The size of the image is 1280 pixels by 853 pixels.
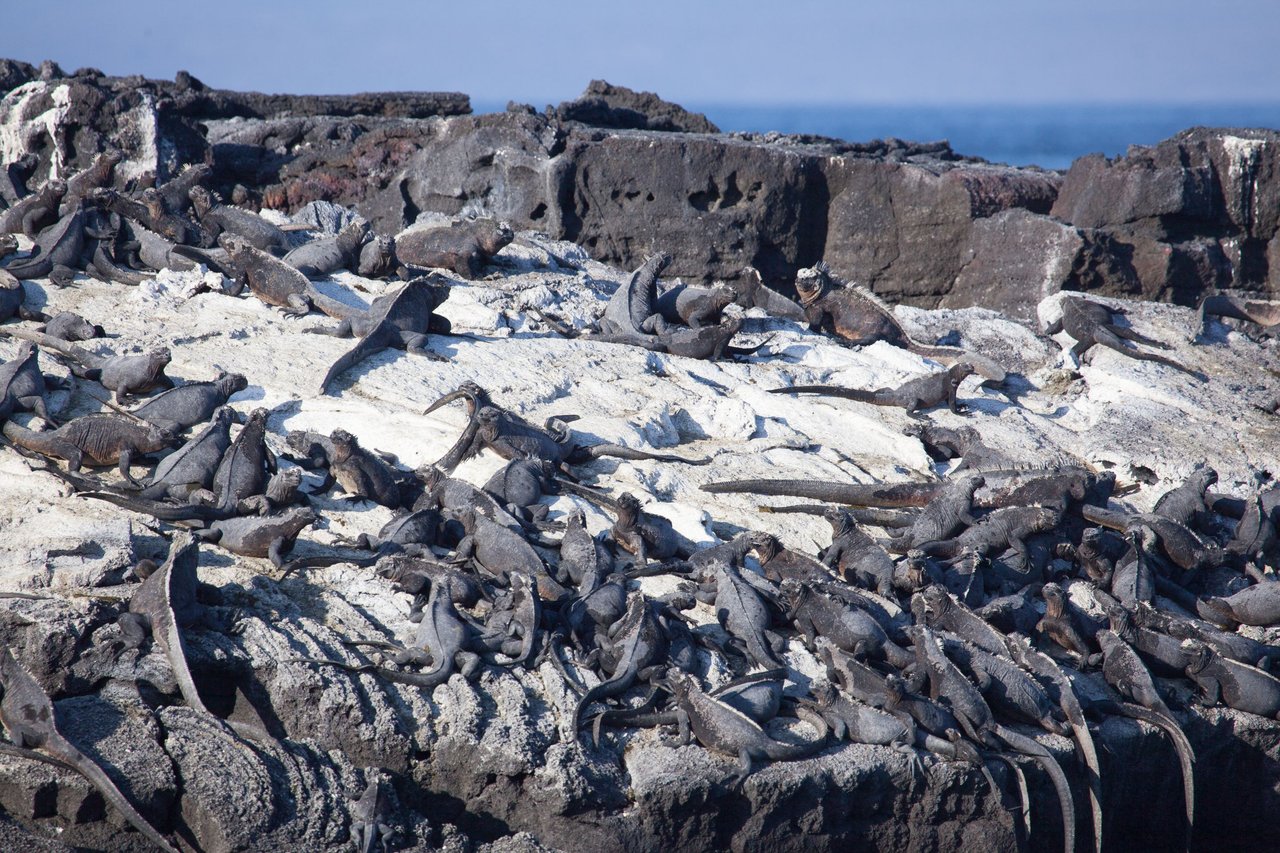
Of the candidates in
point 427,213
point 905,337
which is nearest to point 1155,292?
point 905,337

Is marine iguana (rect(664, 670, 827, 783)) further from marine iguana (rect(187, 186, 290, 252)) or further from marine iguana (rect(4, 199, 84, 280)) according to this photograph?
marine iguana (rect(187, 186, 290, 252))

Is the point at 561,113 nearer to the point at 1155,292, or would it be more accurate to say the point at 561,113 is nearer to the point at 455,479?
the point at 1155,292

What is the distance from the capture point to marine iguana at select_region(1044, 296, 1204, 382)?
401 inches

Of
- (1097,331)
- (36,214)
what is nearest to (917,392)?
(1097,331)

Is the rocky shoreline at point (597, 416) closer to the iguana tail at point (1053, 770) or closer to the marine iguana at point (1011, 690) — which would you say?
the iguana tail at point (1053, 770)

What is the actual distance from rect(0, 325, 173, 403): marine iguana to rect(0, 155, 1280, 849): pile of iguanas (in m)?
0.02

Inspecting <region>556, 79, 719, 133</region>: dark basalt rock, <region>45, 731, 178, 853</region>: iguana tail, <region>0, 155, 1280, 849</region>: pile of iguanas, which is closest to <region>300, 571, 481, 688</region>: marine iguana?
<region>0, 155, 1280, 849</region>: pile of iguanas

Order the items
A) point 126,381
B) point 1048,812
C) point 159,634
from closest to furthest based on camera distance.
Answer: point 159,634
point 1048,812
point 126,381

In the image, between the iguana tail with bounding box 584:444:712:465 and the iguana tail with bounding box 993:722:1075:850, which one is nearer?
the iguana tail with bounding box 993:722:1075:850

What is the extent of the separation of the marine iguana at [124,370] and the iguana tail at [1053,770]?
5400mm

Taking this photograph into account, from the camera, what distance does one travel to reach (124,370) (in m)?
7.53

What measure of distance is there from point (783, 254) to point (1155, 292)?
376 centimetres

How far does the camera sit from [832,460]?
26.6 feet

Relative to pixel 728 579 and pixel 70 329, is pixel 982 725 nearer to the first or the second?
pixel 728 579
